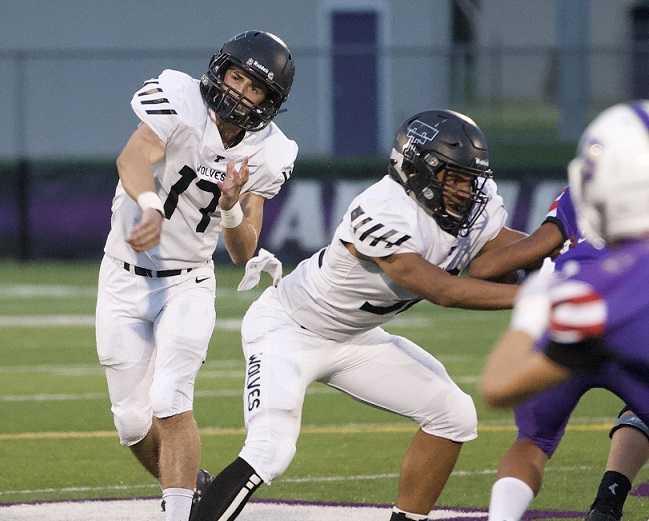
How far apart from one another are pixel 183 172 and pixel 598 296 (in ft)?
8.62

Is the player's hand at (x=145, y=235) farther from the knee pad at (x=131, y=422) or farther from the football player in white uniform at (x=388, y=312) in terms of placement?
the knee pad at (x=131, y=422)

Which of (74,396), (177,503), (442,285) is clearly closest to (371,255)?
A: (442,285)

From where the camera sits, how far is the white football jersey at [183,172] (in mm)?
5641

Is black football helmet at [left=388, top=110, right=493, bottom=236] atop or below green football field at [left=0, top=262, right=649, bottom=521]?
atop

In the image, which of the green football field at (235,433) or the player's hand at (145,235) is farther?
the green football field at (235,433)

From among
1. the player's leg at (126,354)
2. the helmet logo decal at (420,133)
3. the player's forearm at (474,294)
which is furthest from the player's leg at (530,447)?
the player's leg at (126,354)

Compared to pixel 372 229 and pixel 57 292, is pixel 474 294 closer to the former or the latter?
pixel 372 229

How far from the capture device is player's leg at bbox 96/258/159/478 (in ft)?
18.5

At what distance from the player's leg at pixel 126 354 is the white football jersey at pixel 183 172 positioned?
0.14 meters

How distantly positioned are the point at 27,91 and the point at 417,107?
4384 millimetres

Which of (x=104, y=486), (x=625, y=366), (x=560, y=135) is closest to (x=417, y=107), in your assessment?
(x=560, y=135)

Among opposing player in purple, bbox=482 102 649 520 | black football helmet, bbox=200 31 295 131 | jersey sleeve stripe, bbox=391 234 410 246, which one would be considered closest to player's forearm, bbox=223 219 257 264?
black football helmet, bbox=200 31 295 131

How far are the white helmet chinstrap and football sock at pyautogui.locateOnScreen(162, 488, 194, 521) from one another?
89.6 inches

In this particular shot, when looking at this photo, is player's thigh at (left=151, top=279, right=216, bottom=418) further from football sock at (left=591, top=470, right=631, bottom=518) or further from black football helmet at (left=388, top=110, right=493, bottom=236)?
football sock at (left=591, top=470, right=631, bottom=518)
